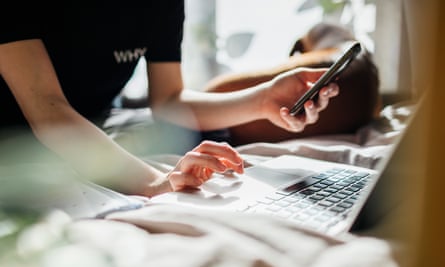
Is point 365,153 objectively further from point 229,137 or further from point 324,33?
point 324,33

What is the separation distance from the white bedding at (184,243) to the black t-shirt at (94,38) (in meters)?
0.34

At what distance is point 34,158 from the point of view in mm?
739

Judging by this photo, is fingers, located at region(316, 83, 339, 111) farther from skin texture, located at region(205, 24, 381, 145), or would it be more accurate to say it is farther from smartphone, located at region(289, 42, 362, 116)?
skin texture, located at region(205, 24, 381, 145)

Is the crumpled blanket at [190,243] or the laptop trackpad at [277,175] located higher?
the crumpled blanket at [190,243]

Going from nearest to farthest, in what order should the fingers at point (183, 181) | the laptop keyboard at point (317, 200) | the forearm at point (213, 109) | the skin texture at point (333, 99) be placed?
the laptop keyboard at point (317, 200)
the fingers at point (183, 181)
the forearm at point (213, 109)
the skin texture at point (333, 99)

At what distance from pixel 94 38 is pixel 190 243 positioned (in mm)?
527

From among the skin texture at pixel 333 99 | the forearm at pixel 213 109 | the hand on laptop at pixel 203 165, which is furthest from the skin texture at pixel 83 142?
the skin texture at pixel 333 99

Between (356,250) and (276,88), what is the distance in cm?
45

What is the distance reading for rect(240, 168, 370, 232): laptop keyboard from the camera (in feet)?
1.63

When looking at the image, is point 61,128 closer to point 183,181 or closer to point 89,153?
point 89,153

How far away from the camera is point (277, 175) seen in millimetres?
656

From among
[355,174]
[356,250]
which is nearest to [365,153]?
Result: [355,174]

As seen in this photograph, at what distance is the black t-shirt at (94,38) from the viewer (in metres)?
0.72

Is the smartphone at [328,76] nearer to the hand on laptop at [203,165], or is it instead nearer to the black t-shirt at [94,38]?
the hand on laptop at [203,165]
